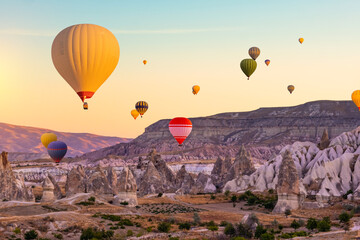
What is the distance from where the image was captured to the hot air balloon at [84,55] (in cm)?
5772

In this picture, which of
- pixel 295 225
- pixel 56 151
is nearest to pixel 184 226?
pixel 295 225

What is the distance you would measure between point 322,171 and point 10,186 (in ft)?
166

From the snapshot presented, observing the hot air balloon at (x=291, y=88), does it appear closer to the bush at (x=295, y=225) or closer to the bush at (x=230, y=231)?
the bush at (x=295, y=225)

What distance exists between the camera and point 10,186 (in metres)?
77.9

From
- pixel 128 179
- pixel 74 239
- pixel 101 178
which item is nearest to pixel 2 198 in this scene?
pixel 101 178

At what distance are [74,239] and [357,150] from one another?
5246 cm

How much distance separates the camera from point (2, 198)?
249 ft

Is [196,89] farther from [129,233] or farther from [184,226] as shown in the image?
[129,233]

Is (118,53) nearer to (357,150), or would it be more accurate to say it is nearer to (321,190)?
(321,190)

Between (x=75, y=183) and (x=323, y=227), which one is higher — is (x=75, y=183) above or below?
above

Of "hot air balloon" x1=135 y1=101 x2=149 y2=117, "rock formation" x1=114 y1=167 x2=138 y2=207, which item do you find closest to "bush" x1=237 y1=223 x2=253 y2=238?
"rock formation" x1=114 y1=167 x2=138 y2=207

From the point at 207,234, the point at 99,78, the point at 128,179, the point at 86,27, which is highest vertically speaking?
the point at 86,27

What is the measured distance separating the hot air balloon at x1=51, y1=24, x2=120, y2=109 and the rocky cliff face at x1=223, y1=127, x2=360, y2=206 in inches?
1068

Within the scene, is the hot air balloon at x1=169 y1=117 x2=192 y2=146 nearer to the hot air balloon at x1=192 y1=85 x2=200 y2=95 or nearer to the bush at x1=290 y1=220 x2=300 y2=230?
the hot air balloon at x1=192 y1=85 x2=200 y2=95
